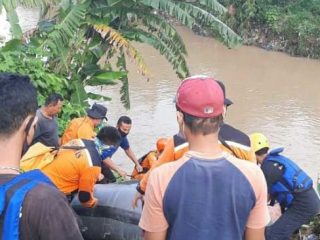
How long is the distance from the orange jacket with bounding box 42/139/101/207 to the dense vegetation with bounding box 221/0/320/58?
17282 millimetres

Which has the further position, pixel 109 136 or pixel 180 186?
pixel 109 136

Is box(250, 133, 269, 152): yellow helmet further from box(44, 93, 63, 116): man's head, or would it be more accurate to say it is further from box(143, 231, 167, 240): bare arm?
box(44, 93, 63, 116): man's head

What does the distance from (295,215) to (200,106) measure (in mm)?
2294

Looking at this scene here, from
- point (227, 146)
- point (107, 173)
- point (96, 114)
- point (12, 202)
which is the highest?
point (12, 202)

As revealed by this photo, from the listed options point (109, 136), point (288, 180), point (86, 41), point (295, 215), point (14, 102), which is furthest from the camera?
point (86, 41)

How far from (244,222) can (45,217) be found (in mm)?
853

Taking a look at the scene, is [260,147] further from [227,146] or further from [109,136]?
[109,136]

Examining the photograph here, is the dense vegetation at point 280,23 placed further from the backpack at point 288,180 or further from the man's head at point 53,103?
the backpack at point 288,180

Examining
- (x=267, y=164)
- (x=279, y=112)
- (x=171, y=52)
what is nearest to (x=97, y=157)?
(x=267, y=164)

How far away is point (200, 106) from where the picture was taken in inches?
83.0

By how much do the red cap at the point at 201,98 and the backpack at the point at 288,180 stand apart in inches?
74.9

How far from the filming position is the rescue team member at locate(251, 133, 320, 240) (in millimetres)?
3903

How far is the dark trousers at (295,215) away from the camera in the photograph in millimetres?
4016

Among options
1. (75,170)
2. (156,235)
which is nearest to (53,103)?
(75,170)
